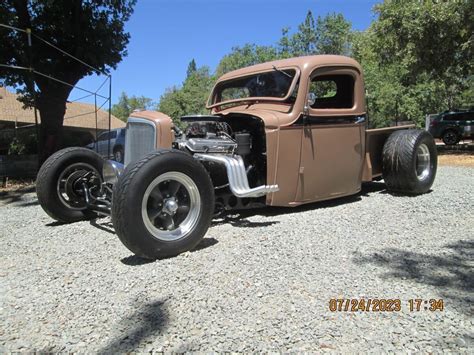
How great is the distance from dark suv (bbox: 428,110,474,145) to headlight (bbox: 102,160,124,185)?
2081cm

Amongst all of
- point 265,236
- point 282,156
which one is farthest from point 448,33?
point 265,236

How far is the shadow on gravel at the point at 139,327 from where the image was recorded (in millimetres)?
2244

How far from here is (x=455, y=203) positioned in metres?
5.37

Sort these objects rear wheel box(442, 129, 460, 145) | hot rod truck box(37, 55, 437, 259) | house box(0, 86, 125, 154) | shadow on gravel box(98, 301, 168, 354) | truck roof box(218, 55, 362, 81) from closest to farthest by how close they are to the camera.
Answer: shadow on gravel box(98, 301, 168, 354)
hot rod truck box(37, 55, 437, 259)
truck roof box(218, 55, 362, 81)
house box(0, 86, 125, 154)
rear wheel box(442, 129, 460, 145)

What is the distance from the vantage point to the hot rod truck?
3.79 metres

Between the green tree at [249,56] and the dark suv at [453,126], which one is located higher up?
the green tree at [249,56]

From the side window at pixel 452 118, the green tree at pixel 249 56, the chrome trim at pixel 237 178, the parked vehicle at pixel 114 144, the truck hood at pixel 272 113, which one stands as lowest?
the chrome trim at pixel 237 178

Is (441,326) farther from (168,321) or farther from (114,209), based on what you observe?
(114,209)

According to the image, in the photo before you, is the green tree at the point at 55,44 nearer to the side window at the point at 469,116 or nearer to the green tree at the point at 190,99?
the side window at the point at 469,116

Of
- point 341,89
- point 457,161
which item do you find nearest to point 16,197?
point 341,89

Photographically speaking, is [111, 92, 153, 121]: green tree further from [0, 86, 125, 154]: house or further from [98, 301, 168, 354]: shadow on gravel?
[98, 301, 168, 354]: shadow on gravel

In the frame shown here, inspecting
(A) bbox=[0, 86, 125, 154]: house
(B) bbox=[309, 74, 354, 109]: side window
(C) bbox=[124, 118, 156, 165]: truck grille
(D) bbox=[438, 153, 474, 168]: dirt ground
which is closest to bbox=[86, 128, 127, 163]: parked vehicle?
(C) bbox=[124, 118, 156, 165]: truck grille

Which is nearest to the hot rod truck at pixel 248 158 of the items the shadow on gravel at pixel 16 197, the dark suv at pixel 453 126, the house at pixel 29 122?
the shadow on gravel at pixel 16 197

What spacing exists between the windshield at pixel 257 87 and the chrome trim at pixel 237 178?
1211 millimetres
